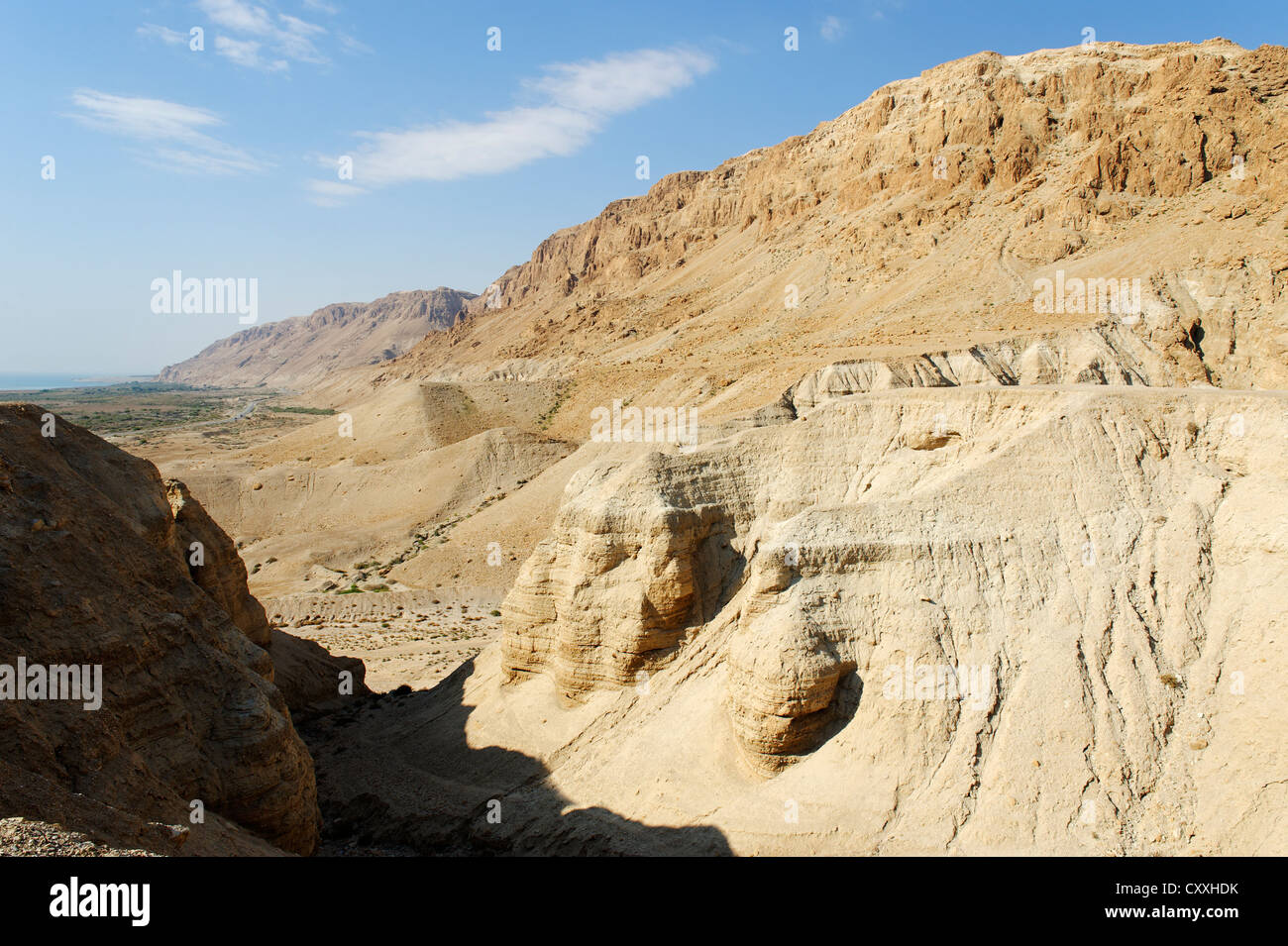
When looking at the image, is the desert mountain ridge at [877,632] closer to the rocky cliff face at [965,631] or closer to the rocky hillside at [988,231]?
the rocky cliff face at [965,631]

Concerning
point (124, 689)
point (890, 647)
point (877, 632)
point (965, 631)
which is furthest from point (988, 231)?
point (124, 689)

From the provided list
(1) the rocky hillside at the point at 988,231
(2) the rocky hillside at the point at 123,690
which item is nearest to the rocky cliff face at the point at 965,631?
(2) the rocky hillside at the point at 123,690

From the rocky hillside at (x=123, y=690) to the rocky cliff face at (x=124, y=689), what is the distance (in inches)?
0.8

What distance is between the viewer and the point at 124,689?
10.8 metres

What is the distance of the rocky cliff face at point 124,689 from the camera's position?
887 cm

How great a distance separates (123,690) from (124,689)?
2 centimetres

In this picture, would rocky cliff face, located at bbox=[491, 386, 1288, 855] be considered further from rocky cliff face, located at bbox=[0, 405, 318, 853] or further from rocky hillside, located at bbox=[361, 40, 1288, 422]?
rocky hillside, located at bbox=[361, 40, 1288, 422]

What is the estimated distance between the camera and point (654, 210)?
123m

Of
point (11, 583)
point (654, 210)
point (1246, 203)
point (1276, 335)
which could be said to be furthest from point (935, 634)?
point (654, 210)

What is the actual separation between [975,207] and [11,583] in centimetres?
5814

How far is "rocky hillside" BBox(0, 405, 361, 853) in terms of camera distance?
8.79m

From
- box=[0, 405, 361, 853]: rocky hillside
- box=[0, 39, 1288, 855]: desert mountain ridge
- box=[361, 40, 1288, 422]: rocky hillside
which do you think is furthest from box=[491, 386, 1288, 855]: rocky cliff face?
box=[361, 40, 1288, 422]: rocky hillside

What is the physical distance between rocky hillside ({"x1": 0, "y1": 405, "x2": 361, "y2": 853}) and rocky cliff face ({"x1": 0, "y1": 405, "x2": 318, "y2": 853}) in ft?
0.07
